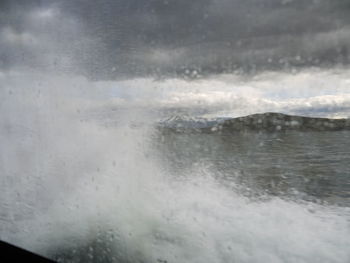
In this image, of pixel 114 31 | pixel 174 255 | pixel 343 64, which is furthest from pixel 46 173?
pixel 343 64

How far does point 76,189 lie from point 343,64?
13.1 feet

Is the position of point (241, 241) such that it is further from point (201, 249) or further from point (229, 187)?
point (229, 187)

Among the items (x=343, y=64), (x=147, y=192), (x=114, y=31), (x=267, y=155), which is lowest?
(x=267, y=155)

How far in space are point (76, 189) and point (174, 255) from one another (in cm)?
277

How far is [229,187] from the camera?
5.70m

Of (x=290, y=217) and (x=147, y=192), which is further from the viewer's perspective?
(x=147, y=192)

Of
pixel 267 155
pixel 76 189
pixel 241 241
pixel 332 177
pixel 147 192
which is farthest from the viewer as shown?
pixel 267 155

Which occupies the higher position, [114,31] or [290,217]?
[114,31]

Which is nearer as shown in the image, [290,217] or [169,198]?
[290,217]

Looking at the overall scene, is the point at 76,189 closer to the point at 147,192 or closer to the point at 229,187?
the point at 147,192

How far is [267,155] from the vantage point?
20.4m

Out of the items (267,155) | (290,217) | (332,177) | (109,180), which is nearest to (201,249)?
(290,217)

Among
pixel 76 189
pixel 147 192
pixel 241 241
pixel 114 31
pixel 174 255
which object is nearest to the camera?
pixel 174 255

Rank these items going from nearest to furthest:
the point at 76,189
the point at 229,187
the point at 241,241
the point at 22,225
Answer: the point at 241,241, the point at 22,225, the point at 76,189, the point at 229,187
